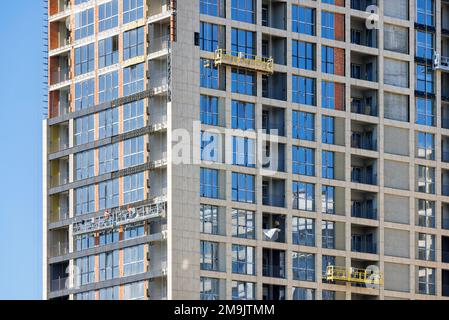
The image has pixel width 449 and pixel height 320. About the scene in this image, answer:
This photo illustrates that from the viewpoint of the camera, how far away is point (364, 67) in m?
129

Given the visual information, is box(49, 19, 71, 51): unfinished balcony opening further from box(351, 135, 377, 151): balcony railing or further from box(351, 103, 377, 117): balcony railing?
box(351, 135, 377, 151): balcony railing

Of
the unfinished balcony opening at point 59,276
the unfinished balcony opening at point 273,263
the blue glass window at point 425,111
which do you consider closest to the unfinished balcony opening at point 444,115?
the blue glass window at point 425,111

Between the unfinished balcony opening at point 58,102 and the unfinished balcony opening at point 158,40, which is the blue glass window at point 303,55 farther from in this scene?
the unfinished balcony opening at point 58,102

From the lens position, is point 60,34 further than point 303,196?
Yes

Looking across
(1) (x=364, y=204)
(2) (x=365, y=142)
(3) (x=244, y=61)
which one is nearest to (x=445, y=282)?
(1) (x=364, y=204)

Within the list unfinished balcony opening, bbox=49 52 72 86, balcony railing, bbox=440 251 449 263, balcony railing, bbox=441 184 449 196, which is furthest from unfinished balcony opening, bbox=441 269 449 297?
unfinished balcony opening, bbox=49 52 72 86

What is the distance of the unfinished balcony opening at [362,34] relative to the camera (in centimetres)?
12838

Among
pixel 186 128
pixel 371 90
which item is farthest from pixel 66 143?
pixel 371 90

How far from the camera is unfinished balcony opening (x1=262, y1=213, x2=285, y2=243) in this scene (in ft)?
392

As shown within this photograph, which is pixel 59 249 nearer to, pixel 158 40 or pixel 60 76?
pixel 60 76

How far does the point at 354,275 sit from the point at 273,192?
1014 centimetres

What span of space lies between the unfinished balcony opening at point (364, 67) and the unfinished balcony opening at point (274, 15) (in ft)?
27.2

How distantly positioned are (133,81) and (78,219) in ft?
42.0
